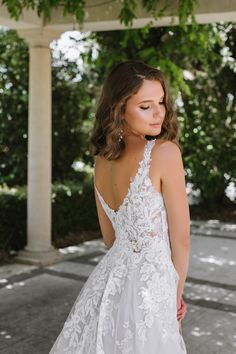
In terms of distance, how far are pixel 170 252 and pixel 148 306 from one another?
23 centimetres

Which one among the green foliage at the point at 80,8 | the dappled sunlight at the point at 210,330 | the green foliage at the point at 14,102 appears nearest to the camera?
the dappled sunlight at the point at 210,330

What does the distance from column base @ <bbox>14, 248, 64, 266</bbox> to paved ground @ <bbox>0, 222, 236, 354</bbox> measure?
0.10 metres

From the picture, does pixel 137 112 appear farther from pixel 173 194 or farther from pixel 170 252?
pixel 170 252

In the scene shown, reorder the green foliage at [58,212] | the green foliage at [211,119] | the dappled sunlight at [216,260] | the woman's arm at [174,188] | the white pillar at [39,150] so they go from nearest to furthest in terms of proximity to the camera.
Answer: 1. the woman's arm at [174,188]
2. the white pillar at [39,150]
3. the dappled sunlight at [216,260]
4. the green foliage at [58,212]
5. the green foliage at [211,119]

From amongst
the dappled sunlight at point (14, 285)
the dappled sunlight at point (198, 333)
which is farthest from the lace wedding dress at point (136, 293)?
the dappled sunlight at point (14, 285)

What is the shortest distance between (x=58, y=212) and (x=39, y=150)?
1.67 m

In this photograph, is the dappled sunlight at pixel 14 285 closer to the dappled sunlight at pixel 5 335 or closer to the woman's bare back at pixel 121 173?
the dappled sunlight at pixel 5 335

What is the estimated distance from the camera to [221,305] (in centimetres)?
477

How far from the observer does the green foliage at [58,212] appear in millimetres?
6754

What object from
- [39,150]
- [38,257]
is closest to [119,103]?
[39,150]

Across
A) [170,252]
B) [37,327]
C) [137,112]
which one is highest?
[137,112]

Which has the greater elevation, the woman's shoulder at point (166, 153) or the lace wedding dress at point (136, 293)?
the woman's shoulder at point (166, 153)

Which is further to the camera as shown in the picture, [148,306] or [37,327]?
[37,327]

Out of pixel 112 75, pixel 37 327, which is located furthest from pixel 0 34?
pixel 112 75
